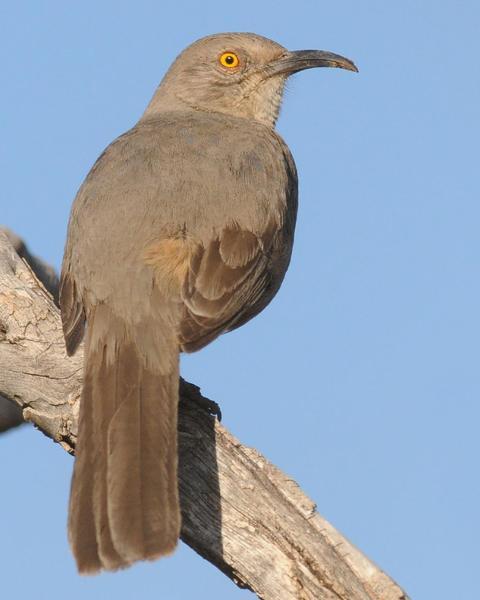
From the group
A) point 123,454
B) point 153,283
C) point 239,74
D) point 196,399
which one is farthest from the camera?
point 239,74

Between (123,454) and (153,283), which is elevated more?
(153,283)

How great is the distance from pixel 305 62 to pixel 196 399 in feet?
9.73

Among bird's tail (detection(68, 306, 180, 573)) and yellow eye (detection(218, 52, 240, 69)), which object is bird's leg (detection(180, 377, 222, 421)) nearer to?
bird's tail (detection(68, 306, 180, 573))

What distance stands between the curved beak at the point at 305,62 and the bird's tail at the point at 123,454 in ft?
9.74

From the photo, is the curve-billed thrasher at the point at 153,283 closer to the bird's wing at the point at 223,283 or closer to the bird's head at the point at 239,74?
the bird's wing at the point at 223,283

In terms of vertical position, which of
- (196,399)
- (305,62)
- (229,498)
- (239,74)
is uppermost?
(305,62)

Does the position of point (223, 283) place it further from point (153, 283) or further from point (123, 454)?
point (123, 454)

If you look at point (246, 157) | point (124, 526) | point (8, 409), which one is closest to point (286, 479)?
point (124, 526)

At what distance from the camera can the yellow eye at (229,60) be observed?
7.84 meters

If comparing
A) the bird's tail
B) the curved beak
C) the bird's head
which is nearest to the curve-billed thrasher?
the bird's tail

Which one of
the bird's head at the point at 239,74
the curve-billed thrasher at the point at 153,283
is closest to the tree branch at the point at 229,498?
the curve-billed thrasher at the point at 153,283

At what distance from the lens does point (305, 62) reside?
309 inches

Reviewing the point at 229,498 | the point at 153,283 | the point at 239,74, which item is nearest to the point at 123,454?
the point at 229,498

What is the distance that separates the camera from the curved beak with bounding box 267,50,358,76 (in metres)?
7.80
